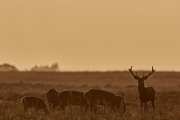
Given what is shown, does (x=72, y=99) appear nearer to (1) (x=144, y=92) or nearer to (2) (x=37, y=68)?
(1) (x=144, y=92)

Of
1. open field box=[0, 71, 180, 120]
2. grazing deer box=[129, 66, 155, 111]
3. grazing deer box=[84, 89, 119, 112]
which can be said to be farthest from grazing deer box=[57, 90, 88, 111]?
grazing deer box=[129, 66, 155, 111]

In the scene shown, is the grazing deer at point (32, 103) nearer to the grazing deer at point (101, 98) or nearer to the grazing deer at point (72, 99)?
the grazing deer at point (72, 99)

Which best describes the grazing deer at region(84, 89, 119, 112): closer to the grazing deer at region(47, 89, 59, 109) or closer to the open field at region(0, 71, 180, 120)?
the open field at region(0, 71, 180, 120)

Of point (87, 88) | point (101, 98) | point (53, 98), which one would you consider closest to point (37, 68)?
point (87, 88)

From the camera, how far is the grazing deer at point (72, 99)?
2886cm

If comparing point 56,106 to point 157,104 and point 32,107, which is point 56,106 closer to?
point 32,107

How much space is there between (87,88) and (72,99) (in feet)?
41.1

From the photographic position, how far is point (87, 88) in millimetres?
41625

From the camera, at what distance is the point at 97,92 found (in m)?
29.2

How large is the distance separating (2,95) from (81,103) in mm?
9790

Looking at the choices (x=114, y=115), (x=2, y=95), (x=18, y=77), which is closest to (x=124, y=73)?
(x=18, y=77)

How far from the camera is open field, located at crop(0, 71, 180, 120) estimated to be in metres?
24.0

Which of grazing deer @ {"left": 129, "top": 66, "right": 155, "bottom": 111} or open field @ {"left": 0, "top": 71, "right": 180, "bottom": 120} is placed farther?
grazing deer @ {"left": 129, "top": 66, "right": 155, "bottom": 111}

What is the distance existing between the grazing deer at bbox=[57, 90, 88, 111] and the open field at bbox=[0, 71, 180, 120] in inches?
22.2
